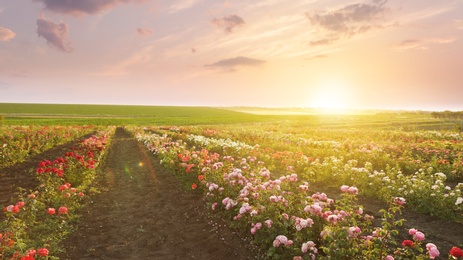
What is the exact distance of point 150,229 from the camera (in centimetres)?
723

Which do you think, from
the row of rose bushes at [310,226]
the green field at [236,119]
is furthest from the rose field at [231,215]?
the green field at [236,119]

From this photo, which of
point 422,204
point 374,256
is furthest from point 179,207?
point 422,204

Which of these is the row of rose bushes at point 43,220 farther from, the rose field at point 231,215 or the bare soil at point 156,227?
the bare soil at point 156,227

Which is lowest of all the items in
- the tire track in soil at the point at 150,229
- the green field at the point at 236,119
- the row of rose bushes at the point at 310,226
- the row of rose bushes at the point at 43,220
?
the green field at the point at 236,119

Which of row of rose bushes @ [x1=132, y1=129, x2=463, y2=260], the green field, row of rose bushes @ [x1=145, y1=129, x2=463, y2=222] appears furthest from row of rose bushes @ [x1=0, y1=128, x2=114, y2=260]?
the green field

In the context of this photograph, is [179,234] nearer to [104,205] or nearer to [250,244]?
[250,244]

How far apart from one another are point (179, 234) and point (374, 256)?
4235 mm

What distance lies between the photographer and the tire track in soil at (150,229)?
5992 millimetres

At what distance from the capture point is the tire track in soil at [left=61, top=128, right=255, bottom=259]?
599 centimetres

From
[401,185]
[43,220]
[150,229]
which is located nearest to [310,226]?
[150,229]

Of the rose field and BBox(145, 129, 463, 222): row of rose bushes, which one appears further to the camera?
BBox(145, 129, 463, 222): row of rose bushes

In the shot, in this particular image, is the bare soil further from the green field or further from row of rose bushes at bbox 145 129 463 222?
the green field

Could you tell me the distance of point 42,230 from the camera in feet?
22.4

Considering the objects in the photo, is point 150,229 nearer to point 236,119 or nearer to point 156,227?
point 156,227
